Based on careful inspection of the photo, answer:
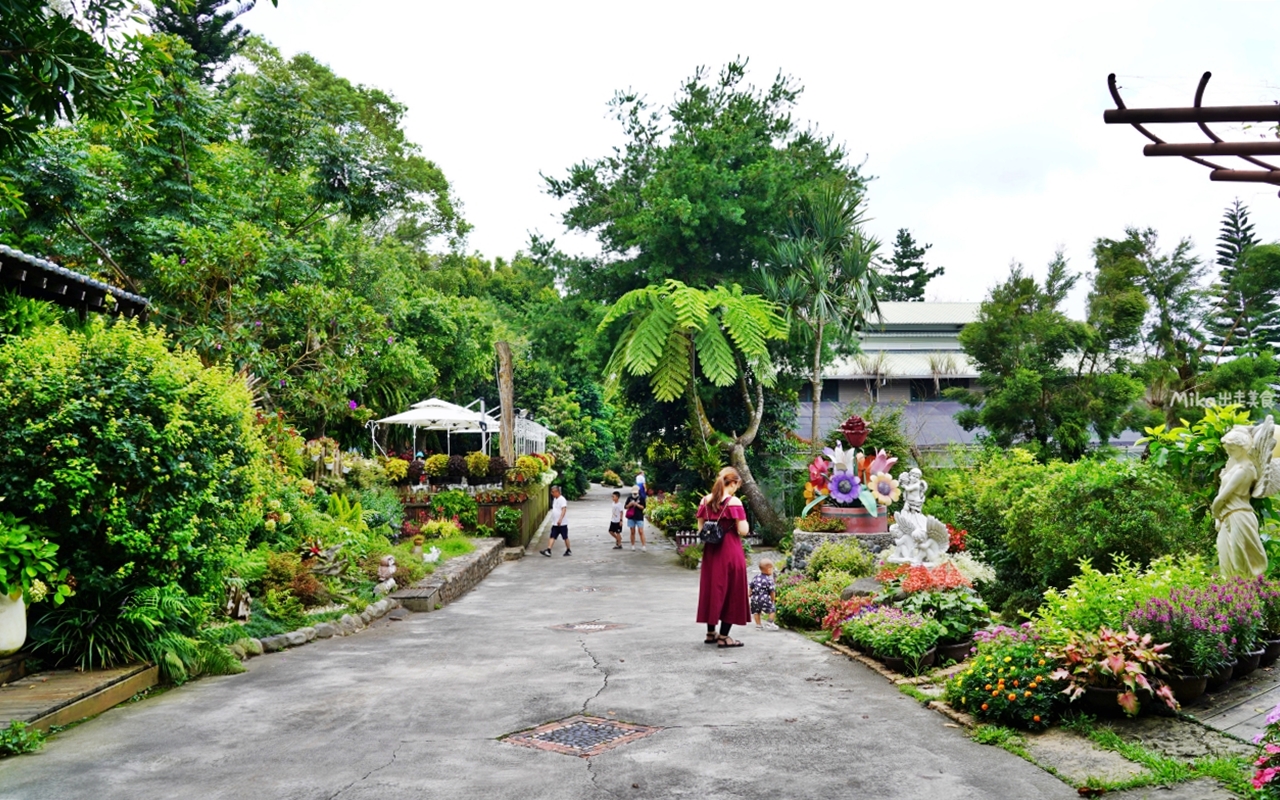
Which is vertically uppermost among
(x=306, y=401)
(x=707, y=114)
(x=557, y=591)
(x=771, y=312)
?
(x=707, y=114)

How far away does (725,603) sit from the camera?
976 cm

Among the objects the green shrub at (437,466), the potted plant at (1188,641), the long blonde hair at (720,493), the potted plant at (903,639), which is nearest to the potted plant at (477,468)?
the green shrub at (437,466)

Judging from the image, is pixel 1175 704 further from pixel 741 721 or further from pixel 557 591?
pixel 557 591

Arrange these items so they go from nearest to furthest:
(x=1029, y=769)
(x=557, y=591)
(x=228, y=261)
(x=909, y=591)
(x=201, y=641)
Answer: (x=1029, y=769) → (x=201, y=641) → (x=909, y=591) → (x=228, y=261) → (x=557, y=591)

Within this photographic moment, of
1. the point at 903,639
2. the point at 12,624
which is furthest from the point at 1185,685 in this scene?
the point at 12,624

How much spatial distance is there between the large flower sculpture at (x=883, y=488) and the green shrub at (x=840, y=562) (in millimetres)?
2404

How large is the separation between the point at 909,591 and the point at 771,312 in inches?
456

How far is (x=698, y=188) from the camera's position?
22688 mm

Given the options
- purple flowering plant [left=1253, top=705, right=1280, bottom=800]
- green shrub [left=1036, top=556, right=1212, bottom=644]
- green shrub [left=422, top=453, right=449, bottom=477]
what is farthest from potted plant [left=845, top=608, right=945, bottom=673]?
green shrub [left=422, top=453, right=449, bottom=477]

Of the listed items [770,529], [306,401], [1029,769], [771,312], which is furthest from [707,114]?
[1029,769]

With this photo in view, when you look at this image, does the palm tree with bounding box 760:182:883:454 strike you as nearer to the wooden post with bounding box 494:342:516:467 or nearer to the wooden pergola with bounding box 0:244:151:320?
the wooden post with bounding box 494:342:516:467

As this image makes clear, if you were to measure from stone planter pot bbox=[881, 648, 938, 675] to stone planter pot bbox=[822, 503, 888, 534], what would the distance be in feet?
25.8

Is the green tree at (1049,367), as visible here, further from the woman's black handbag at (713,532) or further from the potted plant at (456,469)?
the woman's black handbag at (713,532)

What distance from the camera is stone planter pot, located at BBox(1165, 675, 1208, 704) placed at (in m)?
5.94
